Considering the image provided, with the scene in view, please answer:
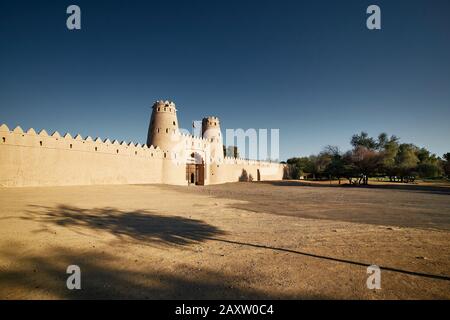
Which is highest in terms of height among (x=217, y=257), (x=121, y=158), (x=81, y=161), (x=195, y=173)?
(x=121, y=158)

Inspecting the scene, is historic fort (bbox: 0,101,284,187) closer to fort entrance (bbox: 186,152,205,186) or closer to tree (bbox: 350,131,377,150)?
fort entrance (bbox: 186,152,205,186)

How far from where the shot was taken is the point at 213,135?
41250mm

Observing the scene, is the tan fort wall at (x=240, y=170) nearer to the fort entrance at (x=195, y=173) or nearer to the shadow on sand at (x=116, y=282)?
the fort entrance at (x=195, y=173)

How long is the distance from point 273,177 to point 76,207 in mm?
53518

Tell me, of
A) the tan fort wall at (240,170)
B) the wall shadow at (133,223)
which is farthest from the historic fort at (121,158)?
the wall shadow at (133,223)

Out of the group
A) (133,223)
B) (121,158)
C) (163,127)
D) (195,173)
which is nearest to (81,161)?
(121,158)

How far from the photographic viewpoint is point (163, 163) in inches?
1209

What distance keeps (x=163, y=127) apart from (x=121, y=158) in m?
8.76

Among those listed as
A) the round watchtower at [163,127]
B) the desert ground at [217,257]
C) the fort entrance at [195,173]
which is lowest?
the desert ground at [217,257]

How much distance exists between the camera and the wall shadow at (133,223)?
6.65 meters

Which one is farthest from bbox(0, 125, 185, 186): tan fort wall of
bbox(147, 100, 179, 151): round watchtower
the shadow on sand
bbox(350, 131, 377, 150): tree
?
bbox(350, 131, 377, 150): tree

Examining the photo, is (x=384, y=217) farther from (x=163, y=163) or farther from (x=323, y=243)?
(x=163, y=163)

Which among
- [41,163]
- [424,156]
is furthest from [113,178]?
[424,156]

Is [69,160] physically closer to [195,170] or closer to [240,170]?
[195,170]
